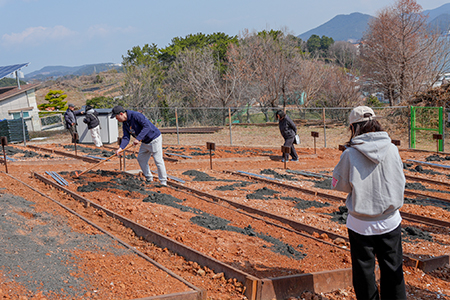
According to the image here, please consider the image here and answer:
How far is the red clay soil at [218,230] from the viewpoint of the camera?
4293 millimetres

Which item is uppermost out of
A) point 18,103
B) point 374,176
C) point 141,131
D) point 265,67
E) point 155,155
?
point 265,67

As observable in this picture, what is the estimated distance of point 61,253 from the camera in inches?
188

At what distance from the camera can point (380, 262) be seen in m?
3.28

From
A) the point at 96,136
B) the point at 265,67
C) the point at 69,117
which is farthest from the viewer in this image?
the point at 265,67

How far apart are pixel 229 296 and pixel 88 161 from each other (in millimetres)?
10004

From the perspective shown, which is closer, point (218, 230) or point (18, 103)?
point (218, 230)

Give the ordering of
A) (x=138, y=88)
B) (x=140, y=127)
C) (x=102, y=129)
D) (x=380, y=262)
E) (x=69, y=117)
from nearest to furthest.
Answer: (x=380, y=262) < (x=140, y=127) < (x=69, y=117) < (x=102, y=129) < (x=138, y=88)

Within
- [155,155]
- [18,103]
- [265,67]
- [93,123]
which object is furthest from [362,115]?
[18,103]

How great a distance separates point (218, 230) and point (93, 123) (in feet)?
38.6

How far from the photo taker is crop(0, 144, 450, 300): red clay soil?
4293 millimetres

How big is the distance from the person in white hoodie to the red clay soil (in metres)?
1.11

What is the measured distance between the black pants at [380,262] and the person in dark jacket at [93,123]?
14451 mm

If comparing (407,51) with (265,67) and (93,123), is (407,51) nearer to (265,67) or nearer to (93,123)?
(265,67)

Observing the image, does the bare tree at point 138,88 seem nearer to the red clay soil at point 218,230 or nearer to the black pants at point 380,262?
the red clay soil at point 218,230
